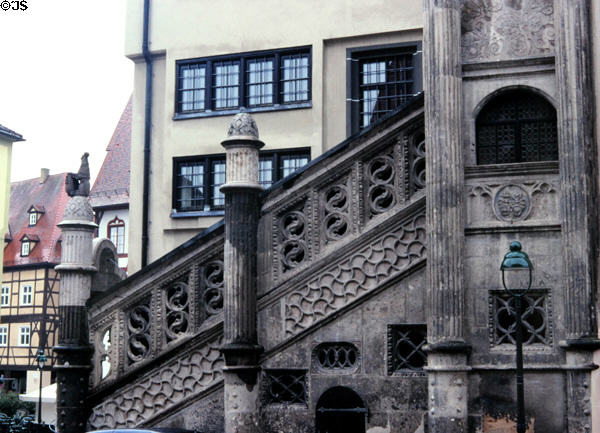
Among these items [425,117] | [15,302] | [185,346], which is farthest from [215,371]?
[15,302]

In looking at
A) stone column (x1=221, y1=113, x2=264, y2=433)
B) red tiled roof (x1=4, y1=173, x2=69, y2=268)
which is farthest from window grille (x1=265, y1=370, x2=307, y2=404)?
red tiled roof (x1=4, y1=173, x2=69, y2=268)

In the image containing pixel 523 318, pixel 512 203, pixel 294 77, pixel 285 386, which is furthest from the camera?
pixel 294 77

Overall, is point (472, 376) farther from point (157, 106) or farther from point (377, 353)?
point (157, 106)

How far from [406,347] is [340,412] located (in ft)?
4.35

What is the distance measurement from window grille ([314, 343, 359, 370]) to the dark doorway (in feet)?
1.07

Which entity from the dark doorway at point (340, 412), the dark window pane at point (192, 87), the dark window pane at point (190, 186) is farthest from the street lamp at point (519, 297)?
the dark window pane at point (192, 87)

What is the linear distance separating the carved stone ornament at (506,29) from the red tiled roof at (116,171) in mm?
50528

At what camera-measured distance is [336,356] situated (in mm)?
13375

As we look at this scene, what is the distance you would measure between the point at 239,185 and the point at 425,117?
298 centimetres

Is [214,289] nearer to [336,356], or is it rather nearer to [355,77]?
[336,356]

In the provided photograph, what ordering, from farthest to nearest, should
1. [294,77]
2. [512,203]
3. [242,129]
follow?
[294,77] < [242,129] < [512,203]

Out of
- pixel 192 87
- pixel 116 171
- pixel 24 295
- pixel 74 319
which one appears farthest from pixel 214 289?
pixel 24 295

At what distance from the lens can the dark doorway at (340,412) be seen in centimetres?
1309

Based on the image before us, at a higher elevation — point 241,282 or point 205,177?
point 205,177
